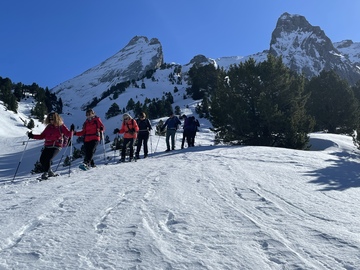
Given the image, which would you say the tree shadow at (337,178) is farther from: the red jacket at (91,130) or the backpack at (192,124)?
the backpack at (192,124)

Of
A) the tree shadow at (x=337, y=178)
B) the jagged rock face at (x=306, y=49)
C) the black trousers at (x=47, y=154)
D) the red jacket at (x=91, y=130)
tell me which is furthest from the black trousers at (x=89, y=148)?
the jagged rock face at (x=306, y=49)

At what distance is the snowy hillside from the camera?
2961 mm

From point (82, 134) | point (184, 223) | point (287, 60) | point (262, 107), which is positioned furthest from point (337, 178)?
point (287, 60)

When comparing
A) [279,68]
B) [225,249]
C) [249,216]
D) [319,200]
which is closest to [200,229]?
[225,249]

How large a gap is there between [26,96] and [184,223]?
6625 centimetres

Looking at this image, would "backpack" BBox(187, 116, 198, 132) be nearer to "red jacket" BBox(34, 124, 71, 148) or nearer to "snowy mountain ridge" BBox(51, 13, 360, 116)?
"red jacket" BBox(34, 124, 71, 148)

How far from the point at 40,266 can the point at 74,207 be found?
1931 mm

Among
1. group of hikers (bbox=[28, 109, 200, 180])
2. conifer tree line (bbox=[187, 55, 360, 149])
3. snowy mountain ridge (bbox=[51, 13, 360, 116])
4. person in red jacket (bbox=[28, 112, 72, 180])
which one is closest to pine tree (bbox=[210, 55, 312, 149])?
conifer tree line (bbox=[187, 55, 360, 149])

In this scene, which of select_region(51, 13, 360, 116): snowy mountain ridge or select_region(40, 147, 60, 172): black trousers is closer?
select_region(40, 147, 60, 172): black trousers

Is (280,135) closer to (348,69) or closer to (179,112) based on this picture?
(179,112)

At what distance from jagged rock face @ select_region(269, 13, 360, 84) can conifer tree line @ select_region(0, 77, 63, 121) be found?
108 metres

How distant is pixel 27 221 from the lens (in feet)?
13.2

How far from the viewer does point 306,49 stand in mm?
156000

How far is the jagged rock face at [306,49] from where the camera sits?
5569 inches
